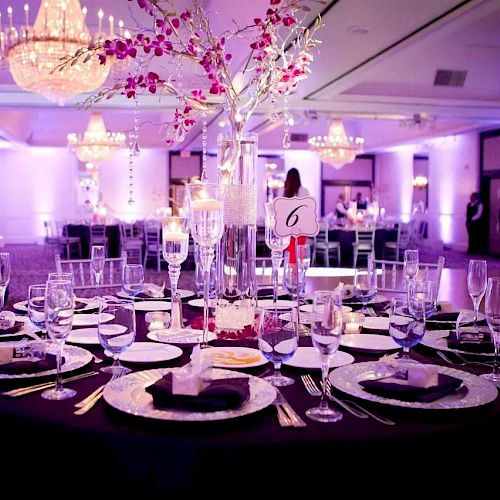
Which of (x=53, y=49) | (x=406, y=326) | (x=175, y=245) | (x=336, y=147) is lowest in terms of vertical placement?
(x=406, y=326)

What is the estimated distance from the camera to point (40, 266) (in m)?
12.6

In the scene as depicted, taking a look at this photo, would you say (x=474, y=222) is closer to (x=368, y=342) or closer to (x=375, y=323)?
(x=375, y=323)

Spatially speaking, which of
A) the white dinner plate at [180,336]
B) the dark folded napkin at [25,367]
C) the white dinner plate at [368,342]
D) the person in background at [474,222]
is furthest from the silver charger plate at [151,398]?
the person in background at [474,222]

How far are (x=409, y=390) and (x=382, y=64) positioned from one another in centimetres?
799

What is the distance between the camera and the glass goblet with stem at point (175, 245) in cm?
239

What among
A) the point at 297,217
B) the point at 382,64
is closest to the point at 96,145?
the point at 382,64

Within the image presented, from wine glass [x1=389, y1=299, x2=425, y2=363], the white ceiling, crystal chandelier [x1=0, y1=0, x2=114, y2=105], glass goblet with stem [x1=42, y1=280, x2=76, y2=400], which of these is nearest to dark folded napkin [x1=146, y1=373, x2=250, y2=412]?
glass goblet with stem [x1=42, y1=280, x2=76, y2=400]

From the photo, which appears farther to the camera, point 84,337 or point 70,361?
point 84,337

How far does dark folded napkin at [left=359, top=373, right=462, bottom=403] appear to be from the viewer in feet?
4.97

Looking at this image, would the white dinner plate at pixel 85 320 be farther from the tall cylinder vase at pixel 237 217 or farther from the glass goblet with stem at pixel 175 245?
the tall cylinder vase at pixel 237 217

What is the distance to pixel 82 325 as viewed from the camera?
2445mm

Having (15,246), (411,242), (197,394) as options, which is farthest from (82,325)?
(15,246)

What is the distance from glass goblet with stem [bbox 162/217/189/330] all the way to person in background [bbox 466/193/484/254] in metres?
13.9

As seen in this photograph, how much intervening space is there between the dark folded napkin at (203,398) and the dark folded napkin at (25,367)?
0.41m
